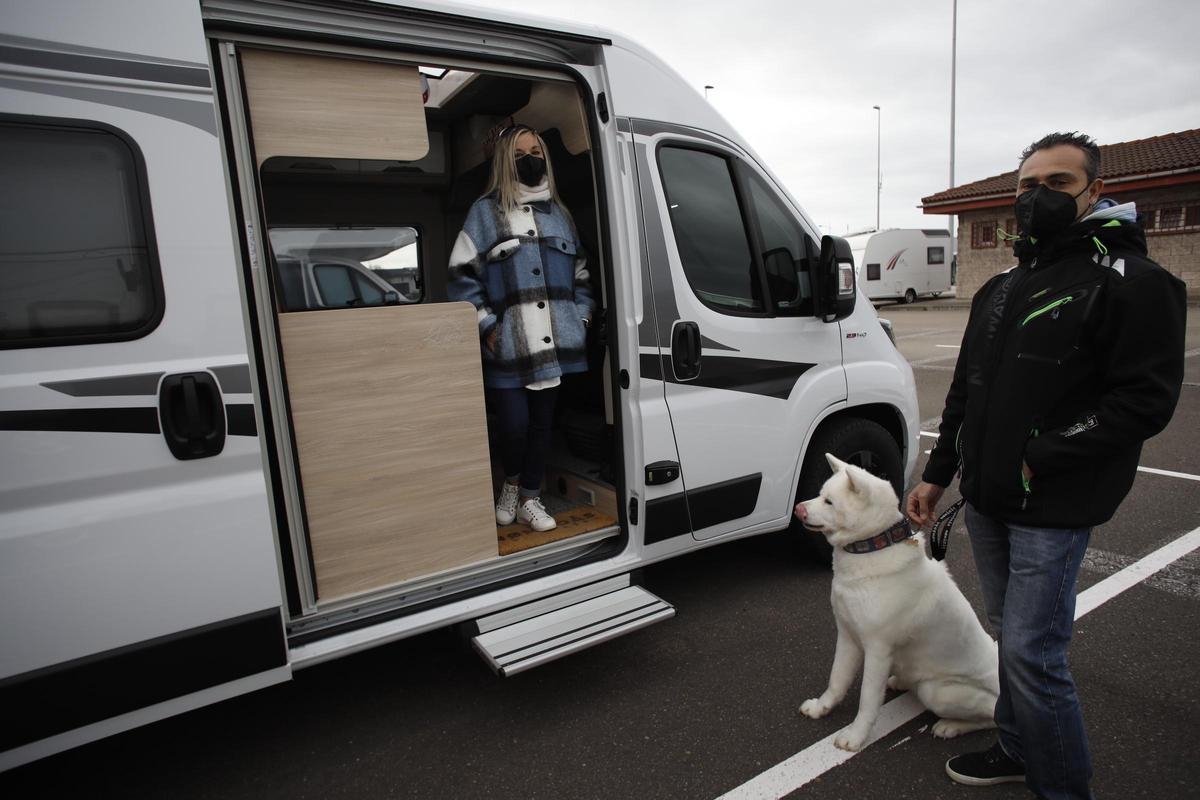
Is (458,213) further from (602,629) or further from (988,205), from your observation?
(988,205)

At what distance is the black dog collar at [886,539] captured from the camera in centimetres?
236

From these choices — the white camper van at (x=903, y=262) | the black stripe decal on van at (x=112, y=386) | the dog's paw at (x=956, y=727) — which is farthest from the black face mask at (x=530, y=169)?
the white camper van at (x=903, y=262)

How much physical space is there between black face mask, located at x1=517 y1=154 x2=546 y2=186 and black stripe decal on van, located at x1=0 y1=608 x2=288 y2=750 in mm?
2054

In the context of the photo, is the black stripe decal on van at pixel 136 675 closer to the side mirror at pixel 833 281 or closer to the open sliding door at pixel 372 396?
the open sliding door at pixel 372 396

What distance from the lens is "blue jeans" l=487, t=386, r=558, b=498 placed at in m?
3.26

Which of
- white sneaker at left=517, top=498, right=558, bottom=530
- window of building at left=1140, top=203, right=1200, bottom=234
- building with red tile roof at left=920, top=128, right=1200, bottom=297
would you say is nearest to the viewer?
white sneaker at left=517, top=498, right=558, bottom=530

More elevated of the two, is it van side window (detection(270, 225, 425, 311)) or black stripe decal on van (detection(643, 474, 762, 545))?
van side window (detection(270, 225, 425, 311))

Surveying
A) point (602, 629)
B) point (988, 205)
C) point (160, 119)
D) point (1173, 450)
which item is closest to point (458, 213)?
point (160, 119)

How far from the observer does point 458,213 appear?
4637 mm

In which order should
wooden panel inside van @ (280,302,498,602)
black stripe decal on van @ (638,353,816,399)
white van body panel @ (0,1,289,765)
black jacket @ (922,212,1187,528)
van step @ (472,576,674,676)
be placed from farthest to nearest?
black stripe decal on van @ (638,353,816,399) → van step @ (472,576,674,676) → wooden panel inside van @ (280,302,498,602) → white van body panel @ (0,1,289,765) → black jacket @ (922,212,1187,528)

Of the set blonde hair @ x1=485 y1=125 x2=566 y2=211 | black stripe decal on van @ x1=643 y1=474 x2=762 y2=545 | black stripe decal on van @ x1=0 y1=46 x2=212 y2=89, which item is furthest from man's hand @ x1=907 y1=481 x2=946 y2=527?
black stripe decal on van @ x1=0 y1=46 x2=212 y2=89

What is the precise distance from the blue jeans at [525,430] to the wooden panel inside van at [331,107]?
A: 3.81 ft

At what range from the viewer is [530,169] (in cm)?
315

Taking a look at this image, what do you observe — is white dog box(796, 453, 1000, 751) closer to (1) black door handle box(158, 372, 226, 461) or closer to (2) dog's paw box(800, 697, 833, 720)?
(2) dog's paw box(800, 697, 833, 720)
